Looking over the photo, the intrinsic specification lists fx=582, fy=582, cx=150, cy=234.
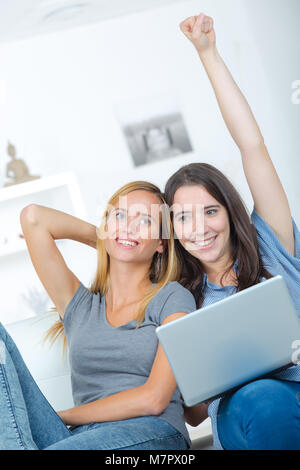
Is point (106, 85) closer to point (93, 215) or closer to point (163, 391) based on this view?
point (93, 215)

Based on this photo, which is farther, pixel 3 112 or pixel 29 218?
pixel 3 112

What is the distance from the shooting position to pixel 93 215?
11.8 feet

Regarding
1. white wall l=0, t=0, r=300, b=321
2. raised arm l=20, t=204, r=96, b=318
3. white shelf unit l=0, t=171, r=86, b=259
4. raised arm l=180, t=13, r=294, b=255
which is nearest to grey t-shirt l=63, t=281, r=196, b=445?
raised arm l=20, t=204, r=96, b=318

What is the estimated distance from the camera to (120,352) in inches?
59.4

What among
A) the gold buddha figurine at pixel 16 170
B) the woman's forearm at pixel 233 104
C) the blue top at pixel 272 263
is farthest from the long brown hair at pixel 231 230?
the gold buddha figurine at pixel 16 170

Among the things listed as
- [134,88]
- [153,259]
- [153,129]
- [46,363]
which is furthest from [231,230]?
[134,88]

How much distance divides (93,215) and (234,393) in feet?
7.87

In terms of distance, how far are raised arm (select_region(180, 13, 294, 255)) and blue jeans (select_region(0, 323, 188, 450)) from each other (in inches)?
26.5

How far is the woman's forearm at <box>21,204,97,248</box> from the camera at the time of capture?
5.67ft

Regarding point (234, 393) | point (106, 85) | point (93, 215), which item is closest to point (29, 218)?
point (234, 393)

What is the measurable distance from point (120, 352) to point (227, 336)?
0.41 metres

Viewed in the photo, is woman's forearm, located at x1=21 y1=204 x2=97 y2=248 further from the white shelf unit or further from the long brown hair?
the white shelf unit

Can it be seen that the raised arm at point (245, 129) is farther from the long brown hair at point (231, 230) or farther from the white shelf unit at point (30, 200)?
the white shelf unit at point (30, 200)

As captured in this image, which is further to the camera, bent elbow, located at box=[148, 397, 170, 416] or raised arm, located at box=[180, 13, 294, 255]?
raised arm, located at box=[180, 13, 294, 255]
